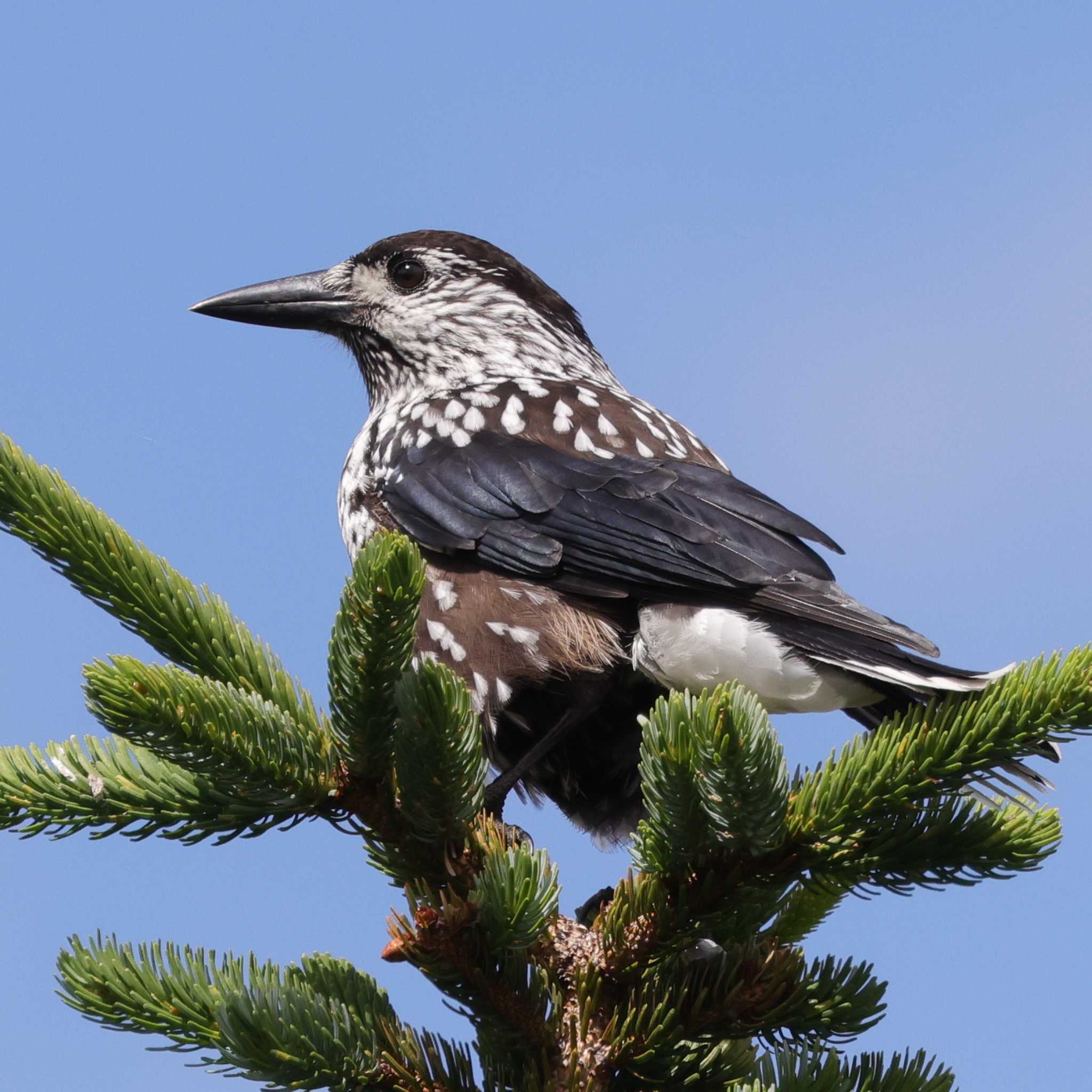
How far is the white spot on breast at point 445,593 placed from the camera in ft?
11.3

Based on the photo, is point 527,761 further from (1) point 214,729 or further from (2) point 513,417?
(1) point 214,729

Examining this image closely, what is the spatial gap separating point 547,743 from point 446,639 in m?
0.36

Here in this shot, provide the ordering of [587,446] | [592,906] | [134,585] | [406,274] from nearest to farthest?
[134,585] → [592,906] → [587,446] → [406,274]

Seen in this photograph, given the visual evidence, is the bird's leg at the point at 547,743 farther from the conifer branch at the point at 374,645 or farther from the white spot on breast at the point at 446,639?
the conifer branch at the point at 374,645

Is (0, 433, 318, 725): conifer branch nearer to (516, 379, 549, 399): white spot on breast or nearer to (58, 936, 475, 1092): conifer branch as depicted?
(58, 936, 475, 1092): conifer branch

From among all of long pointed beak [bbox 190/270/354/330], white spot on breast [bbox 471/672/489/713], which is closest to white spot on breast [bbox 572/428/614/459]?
white spot on breast [bbox 471/672/489/713]

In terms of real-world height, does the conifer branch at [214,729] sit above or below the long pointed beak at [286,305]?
below

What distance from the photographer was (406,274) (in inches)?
192

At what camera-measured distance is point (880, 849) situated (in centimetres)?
213

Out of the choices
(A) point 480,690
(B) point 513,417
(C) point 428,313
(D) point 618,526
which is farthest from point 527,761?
(C) point 428,313

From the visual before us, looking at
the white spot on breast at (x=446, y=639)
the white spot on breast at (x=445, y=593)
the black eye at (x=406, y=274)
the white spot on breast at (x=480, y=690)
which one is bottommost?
the white spot on breast at (x=480, y=690)

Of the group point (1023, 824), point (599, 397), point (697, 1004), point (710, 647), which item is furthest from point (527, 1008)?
point (599, 397)

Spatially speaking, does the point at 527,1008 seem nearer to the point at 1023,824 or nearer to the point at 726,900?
the point at 726,900

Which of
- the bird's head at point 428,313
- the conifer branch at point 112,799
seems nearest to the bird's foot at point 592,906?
the conifer branch at point 112,799
